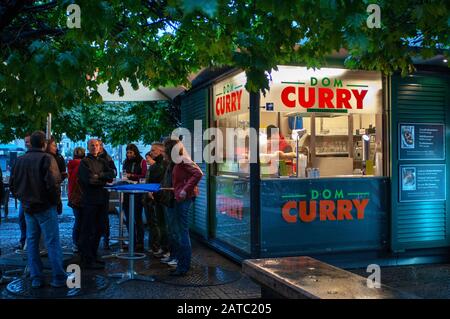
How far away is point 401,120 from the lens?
7859 mm

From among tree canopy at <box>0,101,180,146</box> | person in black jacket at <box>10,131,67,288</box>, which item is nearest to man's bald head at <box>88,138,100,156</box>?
person in black jacket at <box>10,131,67,288</box>

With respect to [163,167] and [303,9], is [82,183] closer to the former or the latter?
[163,167]

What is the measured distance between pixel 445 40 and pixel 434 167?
116 inches

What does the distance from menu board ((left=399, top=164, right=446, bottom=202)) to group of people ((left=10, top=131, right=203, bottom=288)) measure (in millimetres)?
3326

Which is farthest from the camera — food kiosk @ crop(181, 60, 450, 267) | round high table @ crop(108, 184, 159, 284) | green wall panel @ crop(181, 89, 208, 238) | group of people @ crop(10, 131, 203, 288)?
green wall panel @ crop(181, 89, 208, 238)

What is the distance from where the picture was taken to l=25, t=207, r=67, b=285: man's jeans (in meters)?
6.10

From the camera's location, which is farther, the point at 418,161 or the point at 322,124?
the point at 322,124

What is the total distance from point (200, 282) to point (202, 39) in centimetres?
322

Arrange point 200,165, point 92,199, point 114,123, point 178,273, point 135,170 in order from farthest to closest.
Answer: point 114,123 < point 200,165 < point 135,170 < point 92,199 < point 178,273

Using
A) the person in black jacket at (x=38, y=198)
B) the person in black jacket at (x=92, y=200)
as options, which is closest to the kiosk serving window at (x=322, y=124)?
the person in black jacket at (x=92, y=200)

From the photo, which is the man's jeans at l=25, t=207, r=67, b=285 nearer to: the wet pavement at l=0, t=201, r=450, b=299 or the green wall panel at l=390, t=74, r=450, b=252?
the wet pavement at l=0, t=201, r=450, b=299

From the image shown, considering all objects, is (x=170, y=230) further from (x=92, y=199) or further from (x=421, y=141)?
(x=421, y=141)

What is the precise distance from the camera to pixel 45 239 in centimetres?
612

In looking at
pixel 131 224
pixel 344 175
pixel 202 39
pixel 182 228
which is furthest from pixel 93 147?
pixel 344 175
